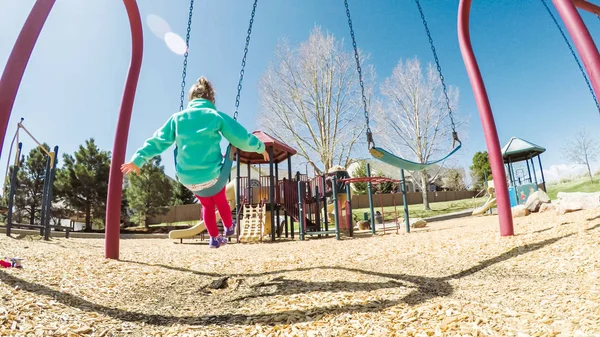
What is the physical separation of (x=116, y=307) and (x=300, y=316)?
1384 millimetres

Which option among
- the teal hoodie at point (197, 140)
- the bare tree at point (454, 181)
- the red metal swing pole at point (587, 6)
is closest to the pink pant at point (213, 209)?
the teal hoodie at point (197, 140)

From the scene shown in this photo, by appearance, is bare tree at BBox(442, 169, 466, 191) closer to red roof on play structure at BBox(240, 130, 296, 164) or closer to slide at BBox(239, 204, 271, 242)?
red roof on play structure at BBox(240, 130, 296, 164)

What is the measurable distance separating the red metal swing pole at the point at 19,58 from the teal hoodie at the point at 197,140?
39.2 inches

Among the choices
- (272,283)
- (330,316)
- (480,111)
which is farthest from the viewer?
(480,111)

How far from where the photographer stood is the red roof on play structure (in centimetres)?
1052

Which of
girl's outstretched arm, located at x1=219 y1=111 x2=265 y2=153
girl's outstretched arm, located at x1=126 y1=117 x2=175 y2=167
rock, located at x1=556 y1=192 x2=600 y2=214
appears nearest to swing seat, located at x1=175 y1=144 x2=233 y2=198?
girl's outstretched arm, located at x1=219 y1=111 x2=265 y2=153

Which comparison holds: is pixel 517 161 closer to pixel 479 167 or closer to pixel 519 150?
pixel 519 150

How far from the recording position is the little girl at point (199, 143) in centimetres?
306

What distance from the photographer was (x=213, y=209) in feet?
11.3

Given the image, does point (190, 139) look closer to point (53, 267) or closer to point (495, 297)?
point (53, 267)

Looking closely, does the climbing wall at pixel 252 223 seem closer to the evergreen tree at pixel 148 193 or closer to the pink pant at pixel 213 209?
the pink pant at pixel 213 209

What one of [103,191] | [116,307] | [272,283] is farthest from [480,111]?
[103,191]

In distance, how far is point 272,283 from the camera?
308cm

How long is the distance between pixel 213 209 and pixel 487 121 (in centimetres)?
401
